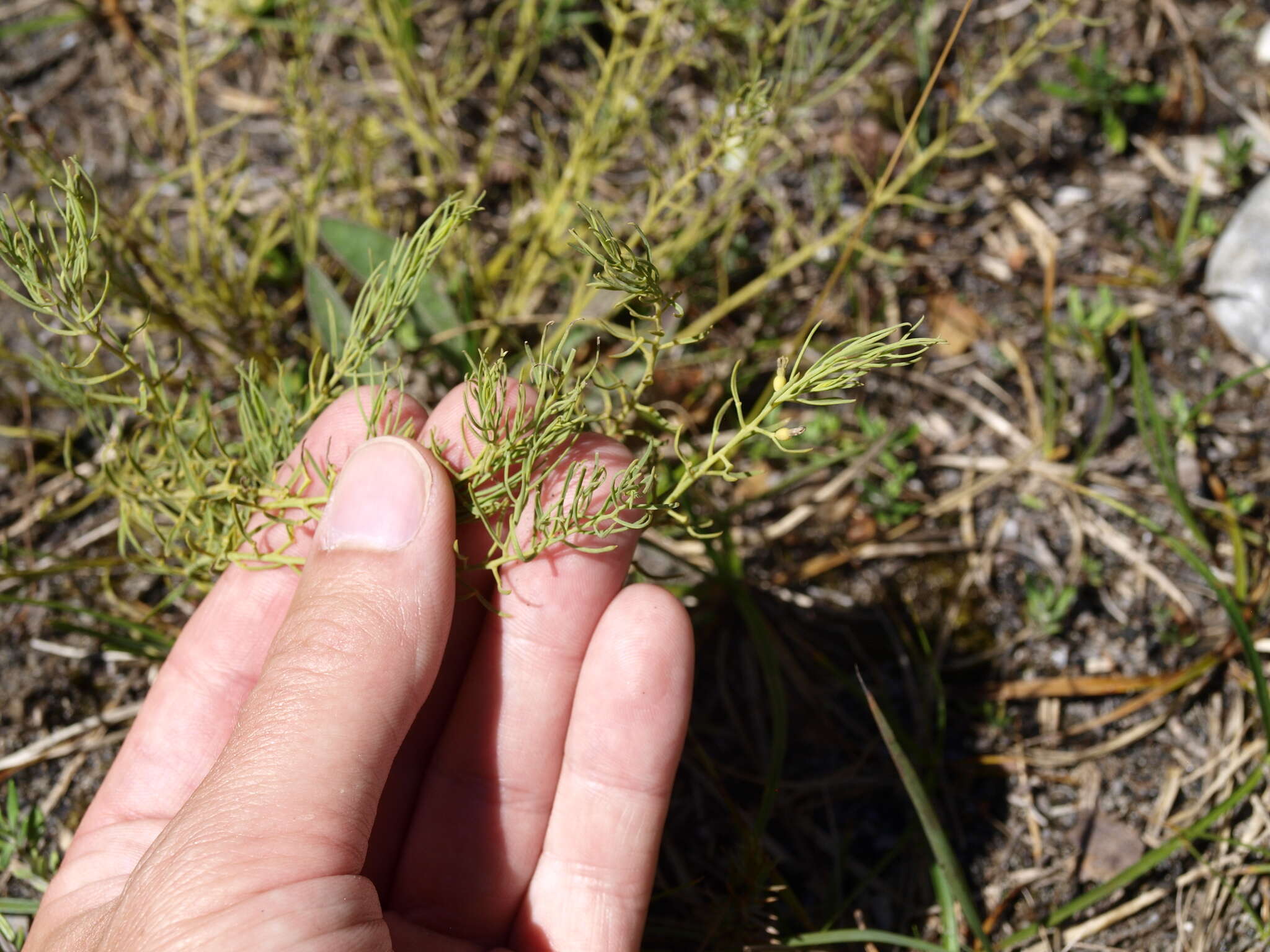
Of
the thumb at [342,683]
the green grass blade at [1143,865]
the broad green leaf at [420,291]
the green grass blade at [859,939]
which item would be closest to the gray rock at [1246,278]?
the green grass blade at [1143,865]

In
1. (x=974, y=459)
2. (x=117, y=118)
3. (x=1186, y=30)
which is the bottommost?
(x=974, y=459)

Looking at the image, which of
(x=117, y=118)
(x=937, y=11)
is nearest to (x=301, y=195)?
(x=117, y=118)

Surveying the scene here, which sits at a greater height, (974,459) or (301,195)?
(301,195)

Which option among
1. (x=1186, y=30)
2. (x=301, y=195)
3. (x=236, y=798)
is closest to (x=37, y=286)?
(x=236, y=798)

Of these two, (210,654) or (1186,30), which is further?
(1186,30)

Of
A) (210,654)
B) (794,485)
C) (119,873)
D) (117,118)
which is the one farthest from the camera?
(117,118)

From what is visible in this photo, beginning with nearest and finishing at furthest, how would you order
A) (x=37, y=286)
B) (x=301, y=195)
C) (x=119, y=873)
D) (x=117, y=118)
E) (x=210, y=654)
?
1. (x=37, y=286)
2. (x=119, y=873)
3. (x=210, y=654)
4. (x=301, y=195)
5. (x=117, y=118)

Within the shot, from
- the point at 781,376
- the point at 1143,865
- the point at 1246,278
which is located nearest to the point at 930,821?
the point at 1143,865

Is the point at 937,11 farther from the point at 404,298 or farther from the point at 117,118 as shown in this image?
the point at 117,118
